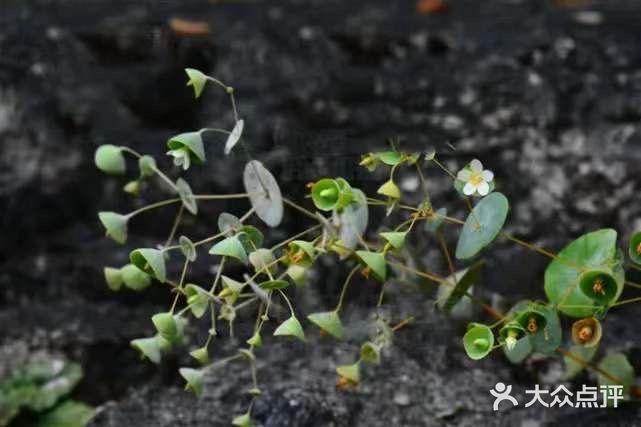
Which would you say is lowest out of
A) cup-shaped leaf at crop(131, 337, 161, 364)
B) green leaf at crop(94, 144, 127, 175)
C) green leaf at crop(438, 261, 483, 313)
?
green leaf at crop(438, 261, 483, 313)

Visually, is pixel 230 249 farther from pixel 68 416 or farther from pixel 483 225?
pixel 68 416

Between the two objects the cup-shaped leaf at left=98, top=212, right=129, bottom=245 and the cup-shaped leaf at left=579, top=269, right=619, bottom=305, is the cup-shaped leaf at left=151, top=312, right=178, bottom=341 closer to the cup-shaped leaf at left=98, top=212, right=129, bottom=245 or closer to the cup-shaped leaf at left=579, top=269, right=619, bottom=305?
the cup-shaped leaf at left=98, top=212, right=129, bottom=245

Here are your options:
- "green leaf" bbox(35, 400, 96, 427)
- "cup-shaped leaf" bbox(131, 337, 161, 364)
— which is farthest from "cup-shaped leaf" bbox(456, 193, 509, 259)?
"green leaf" bbox(35, 400, 96, 427)

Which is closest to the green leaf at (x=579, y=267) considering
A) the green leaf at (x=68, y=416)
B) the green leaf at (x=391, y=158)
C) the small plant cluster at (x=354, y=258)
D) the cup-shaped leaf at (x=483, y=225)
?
the small plant cluster at (x=354, y=258)

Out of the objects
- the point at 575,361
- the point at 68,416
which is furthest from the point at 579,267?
the point at 68,416

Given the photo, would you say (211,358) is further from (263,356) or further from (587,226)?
(587,226)
